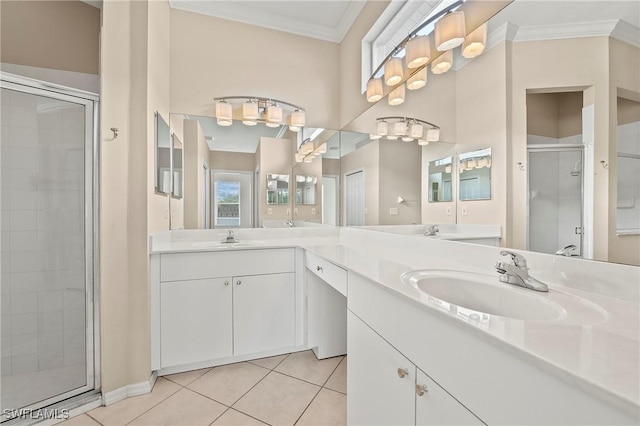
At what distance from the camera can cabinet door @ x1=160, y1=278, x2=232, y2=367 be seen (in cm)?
179

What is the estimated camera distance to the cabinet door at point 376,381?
896 mm

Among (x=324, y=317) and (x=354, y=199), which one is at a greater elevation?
(x=354, y=199)

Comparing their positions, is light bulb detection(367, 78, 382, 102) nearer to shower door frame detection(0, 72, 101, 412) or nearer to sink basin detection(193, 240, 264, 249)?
sink basin detection(193, 240, 264, 249)

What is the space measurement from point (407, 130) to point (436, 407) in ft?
4.94

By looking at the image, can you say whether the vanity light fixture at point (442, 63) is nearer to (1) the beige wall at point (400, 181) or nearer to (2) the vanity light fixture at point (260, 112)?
(1) the beige wall at point (400, 181)

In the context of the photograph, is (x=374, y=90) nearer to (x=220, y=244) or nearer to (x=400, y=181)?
(x=400, y=181)

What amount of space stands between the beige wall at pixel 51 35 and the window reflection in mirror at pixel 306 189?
165cm

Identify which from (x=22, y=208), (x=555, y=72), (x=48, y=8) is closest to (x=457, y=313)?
(x=555, y=72)

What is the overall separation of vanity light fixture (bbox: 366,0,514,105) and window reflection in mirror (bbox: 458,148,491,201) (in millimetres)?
445

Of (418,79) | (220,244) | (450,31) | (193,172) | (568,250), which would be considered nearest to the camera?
(568,250)

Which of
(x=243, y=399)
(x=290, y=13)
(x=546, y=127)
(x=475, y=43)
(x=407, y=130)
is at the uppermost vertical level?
(x=290, y=13)

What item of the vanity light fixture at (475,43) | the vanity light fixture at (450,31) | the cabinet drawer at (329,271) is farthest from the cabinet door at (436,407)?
the vanity light fixture at (450,31)

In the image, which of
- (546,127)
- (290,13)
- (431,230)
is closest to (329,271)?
(431,230)

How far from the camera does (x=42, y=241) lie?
1.81 meters
